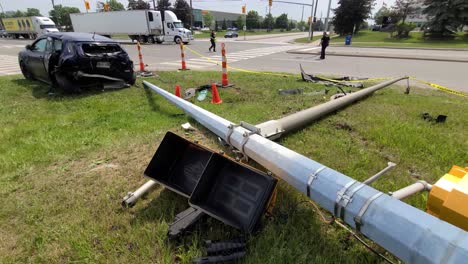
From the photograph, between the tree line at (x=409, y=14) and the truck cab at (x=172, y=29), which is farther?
the tree line at (x=409, y=14)

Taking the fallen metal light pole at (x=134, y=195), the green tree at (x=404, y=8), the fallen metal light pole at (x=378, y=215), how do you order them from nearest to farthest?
the fallen metal light pole at (x=378, y=215), the fallen metal light pole at (x=134, y=195), the green tree at (x=404, y=8)

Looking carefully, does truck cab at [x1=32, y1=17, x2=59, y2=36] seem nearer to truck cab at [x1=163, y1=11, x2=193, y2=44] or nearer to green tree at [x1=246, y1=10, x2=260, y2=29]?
truck cab at [x1=163, y1=11, x2=193, y2=44]

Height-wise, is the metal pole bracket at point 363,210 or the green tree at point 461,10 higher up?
the green tree at point 461,10

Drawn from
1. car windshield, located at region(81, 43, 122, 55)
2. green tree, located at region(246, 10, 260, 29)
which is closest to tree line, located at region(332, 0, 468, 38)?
car windshield, located at region(81, 43, 122, 55)

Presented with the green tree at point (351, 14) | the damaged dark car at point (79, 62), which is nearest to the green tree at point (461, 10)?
the green tree at point (351, 14)

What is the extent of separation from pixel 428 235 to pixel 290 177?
0.96m

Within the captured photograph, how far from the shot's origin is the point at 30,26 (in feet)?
150

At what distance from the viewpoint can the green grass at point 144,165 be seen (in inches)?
81.5

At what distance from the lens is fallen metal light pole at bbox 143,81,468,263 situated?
130 centimetres

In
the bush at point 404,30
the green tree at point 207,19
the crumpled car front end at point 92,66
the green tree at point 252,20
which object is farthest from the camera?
the green tree at point 207,19

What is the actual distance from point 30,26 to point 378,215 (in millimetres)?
59646

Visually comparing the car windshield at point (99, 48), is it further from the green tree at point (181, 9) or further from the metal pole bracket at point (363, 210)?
the green tree at point (181, 9)

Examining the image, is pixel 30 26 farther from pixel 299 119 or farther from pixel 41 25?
pixel 299 119

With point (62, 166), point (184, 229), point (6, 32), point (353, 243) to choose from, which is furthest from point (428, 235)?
point (6, 32)
